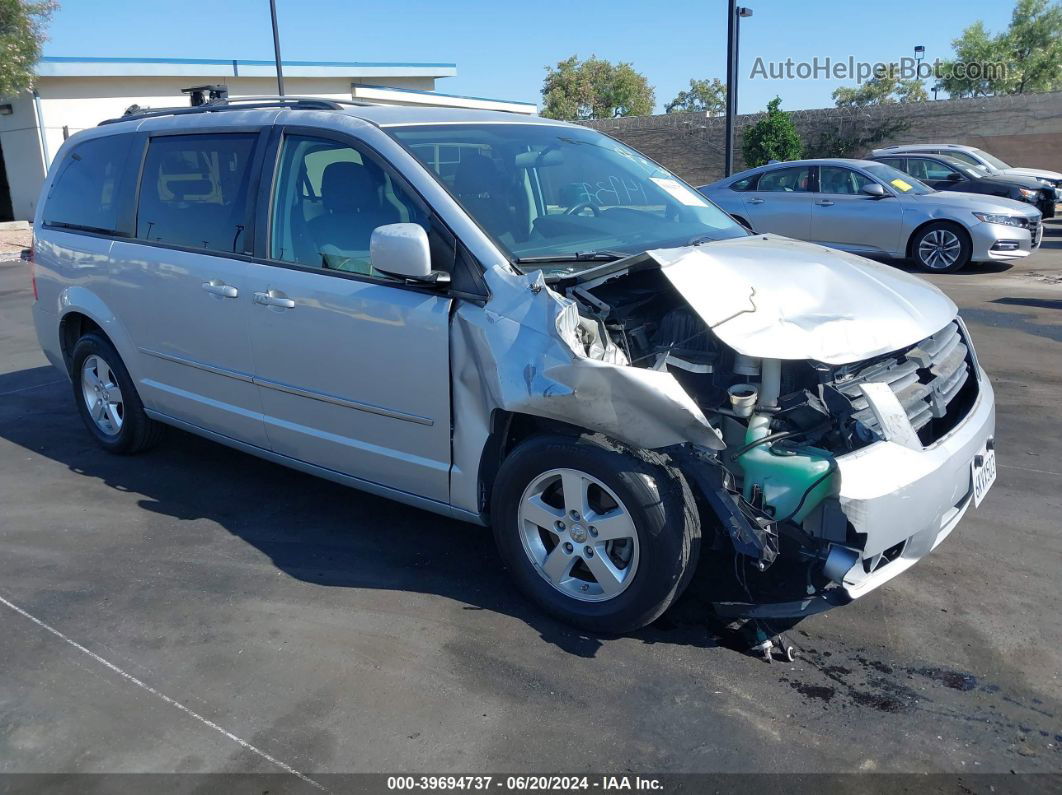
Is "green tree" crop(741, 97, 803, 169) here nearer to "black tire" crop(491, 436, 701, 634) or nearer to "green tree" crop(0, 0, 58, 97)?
"green tree" crop(0, 0, 58, 97)

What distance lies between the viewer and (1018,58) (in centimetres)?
4828

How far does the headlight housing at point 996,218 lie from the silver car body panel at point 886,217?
A: 5 centimetres

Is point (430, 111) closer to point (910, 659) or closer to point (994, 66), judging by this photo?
point (910, 659)

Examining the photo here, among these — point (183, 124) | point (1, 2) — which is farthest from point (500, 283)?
point (1, 2)

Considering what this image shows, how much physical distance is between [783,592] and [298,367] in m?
2.33

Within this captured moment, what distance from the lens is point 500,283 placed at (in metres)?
3.38

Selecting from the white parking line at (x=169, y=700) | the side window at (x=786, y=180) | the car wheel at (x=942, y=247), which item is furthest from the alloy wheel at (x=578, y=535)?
the side window at (x=786, y=180)

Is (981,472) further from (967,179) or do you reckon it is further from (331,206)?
(967,179)

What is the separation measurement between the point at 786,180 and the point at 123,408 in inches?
410

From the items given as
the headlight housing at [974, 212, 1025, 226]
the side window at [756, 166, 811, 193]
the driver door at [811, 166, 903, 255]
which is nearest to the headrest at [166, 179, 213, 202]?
the driver door at [811, 166, 903, 255]

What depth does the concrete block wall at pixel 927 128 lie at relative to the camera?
1016 inches

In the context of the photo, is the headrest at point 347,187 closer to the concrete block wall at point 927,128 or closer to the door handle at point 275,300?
the door handle at point 275,300

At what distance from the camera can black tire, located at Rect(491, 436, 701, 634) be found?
3.10 metres

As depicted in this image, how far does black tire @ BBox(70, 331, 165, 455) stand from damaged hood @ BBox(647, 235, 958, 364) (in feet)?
11.5
